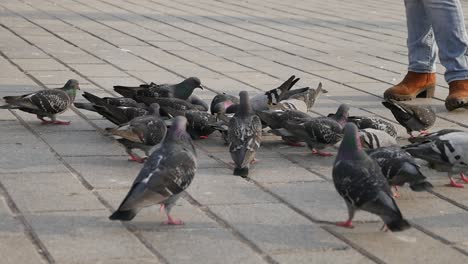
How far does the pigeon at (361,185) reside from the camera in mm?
4766

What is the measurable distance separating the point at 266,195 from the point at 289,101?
6.33 ft

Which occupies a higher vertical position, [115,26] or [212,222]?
[212,222]

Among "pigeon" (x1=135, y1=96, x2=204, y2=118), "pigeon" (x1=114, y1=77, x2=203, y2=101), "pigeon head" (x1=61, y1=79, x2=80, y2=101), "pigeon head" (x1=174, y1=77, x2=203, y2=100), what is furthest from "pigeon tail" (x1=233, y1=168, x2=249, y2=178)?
"pigeon head" (x1=61, y1=79, x2=80, y2=101)

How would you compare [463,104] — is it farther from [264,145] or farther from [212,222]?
[212,222]

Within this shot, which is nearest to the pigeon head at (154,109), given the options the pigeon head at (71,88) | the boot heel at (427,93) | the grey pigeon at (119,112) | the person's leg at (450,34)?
the grey pigeon at (119,112)

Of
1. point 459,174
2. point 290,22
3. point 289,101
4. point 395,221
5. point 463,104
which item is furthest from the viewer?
point 290,22

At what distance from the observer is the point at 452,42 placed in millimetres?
8469

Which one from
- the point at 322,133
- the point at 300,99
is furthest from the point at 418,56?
the point at 322,133

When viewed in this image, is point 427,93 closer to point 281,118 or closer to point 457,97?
point 457,97

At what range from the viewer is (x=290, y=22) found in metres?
14.0

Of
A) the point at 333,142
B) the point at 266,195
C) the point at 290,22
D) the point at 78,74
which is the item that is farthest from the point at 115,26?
the point at 266,195

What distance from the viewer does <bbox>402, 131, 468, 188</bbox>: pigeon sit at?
5.91 m

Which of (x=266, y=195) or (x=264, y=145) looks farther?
(x=264, y=145)

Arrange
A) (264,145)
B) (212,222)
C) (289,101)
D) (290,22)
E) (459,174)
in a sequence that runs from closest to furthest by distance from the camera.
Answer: (212,222), (459,174), (264,145), (289,101), (290,22)
